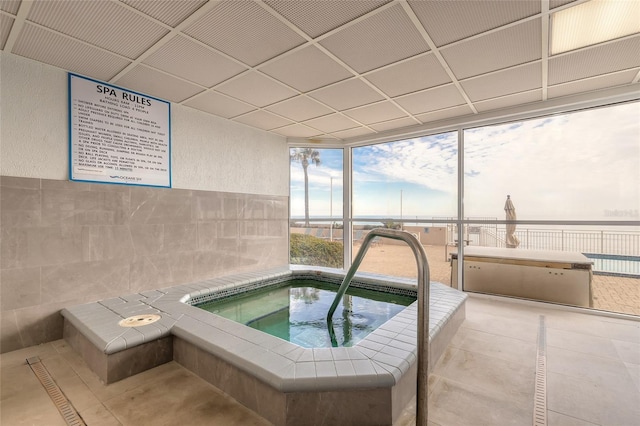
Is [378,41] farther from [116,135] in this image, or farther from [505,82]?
[116,135]

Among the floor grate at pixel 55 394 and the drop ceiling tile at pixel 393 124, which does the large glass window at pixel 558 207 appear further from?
the floor grate at pixel 55 394

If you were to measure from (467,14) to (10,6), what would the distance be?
3186 mm

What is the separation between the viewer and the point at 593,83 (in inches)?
122

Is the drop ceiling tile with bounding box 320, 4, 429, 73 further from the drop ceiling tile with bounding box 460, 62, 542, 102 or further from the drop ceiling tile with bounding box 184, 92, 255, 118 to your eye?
the drop ceiling tile with bounding box 184, 92, 255, 118

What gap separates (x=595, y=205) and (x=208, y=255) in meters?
5.23

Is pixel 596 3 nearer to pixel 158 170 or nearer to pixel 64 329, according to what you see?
pixel 158 170

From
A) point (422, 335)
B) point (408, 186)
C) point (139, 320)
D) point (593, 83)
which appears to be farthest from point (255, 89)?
point (593, 83)

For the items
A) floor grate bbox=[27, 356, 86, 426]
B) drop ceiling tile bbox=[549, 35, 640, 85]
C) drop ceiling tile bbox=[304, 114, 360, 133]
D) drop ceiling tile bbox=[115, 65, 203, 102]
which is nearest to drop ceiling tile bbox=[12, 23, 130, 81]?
drop ceiling tile bbox=[115, 65, 203, 102]

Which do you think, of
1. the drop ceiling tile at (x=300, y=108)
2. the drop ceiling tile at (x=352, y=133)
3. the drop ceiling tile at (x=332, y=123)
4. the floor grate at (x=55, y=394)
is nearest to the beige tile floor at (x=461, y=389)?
the floor grate at (x=55, y=394)

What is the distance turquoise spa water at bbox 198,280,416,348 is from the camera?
108 inches

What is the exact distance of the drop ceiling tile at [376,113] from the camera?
3.74 metres

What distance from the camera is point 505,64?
2688mm

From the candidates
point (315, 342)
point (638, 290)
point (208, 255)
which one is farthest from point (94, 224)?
point (638, 290)

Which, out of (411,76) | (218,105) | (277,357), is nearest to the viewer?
(277,357)
